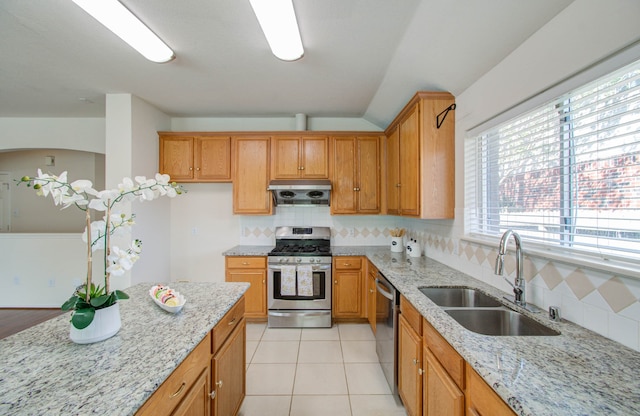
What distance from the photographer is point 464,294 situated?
5.40ft

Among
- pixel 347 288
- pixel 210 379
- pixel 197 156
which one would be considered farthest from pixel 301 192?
pixel 210 379

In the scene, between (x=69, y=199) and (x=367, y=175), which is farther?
(x=367, y=175)

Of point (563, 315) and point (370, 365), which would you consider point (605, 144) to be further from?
point (370, 365)

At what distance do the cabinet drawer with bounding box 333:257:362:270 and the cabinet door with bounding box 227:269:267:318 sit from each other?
90 cm

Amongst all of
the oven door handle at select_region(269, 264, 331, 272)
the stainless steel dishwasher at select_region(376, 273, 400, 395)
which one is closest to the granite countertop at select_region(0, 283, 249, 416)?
the stainless steel dishwasher at select_region(376, 273, 400, 395)

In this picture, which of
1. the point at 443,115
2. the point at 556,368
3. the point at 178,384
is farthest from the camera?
the point at 443,115

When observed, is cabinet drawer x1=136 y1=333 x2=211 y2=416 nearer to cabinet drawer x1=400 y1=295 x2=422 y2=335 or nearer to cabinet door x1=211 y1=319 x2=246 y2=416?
cabinet door x1=211 y1=319 x2=246 y2=416

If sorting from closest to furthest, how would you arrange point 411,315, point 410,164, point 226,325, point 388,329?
1. point 226,325
2. point 411,315
3. point 388,329
4. point 410,164

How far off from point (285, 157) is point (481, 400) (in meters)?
2.88

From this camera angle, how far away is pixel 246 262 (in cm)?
296

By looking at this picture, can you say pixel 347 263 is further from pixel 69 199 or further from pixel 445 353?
pixel 69 199

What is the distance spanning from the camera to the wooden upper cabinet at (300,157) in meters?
3.17

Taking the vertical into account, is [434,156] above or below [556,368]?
above

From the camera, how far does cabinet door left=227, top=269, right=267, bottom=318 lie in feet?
9.64
